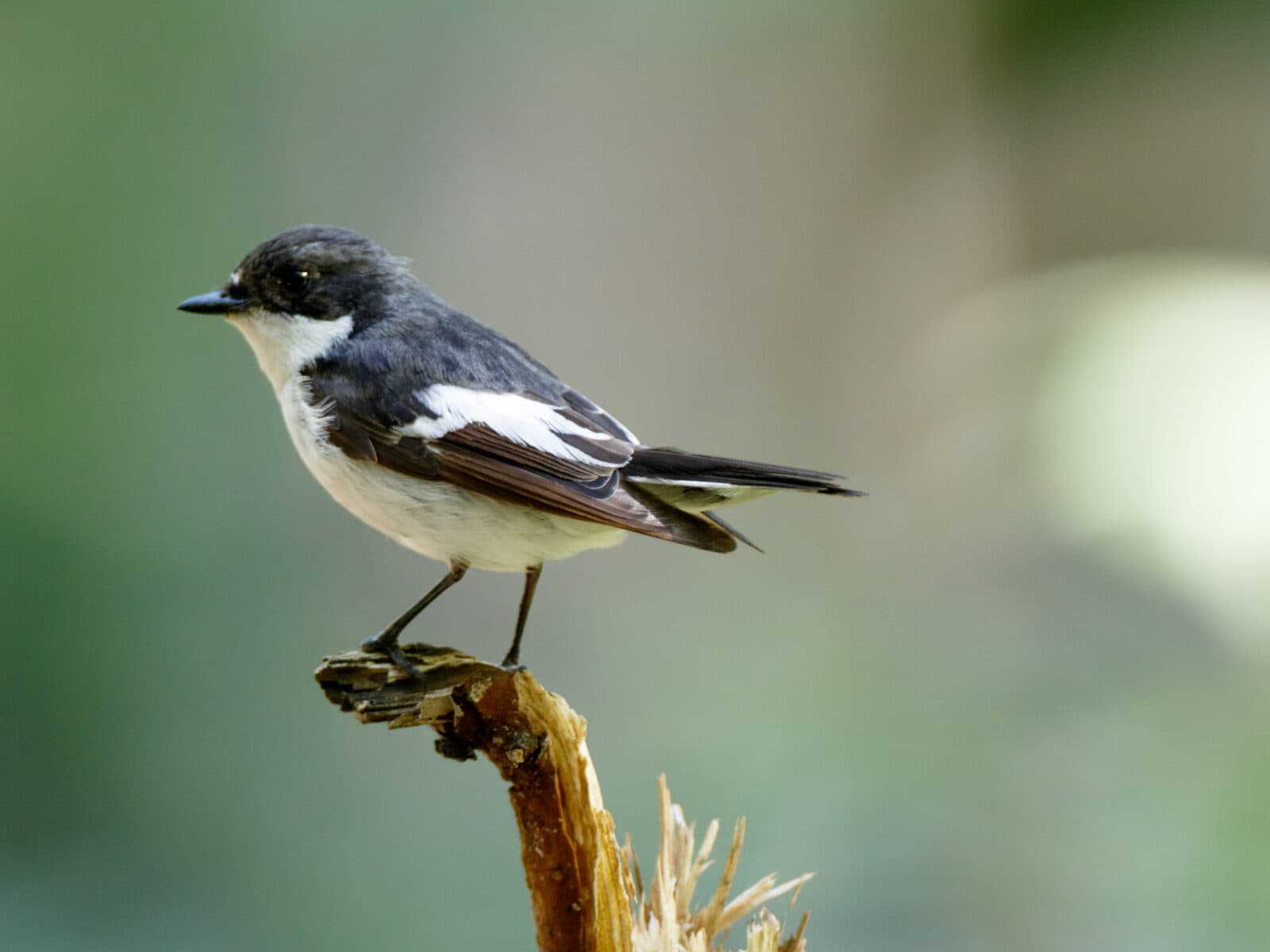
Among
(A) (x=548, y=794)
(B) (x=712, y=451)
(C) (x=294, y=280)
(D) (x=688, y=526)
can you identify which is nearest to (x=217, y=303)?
(C) (x=294, y=280)

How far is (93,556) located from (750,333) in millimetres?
2160

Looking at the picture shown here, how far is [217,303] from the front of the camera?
2.19m

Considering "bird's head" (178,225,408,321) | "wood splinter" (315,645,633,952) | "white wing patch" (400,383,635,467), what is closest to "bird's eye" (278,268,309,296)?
"bird's head" (178,225,408,321)

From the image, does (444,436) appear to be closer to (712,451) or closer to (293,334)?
(293,334)

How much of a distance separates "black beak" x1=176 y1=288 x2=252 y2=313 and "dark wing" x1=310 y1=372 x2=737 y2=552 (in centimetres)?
22

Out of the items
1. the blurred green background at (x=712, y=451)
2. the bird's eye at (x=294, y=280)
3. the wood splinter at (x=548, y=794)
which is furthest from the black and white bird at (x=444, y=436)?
the blurred green background at (x=712, y=451)

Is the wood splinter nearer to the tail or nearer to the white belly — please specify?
the white belly

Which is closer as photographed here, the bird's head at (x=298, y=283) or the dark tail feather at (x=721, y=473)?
the dark tail feather at (x=721, y=473)

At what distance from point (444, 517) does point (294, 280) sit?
57cm

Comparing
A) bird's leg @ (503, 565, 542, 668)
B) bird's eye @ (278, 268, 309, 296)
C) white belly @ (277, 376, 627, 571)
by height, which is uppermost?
bird's eye @ (278, 268, 309, 296)

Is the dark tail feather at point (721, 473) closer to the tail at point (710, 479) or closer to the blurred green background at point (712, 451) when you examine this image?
the tail at point (710, 479)

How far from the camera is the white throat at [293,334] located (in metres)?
2.20

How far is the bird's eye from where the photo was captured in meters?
2.20

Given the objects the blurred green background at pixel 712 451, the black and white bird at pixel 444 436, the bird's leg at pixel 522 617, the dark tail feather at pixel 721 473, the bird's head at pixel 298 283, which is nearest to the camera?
the dark tail feather at pixel 721 473
